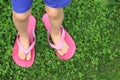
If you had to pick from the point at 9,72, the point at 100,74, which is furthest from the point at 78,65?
the point at 9,72

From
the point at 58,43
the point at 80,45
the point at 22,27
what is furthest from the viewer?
the point at 80,45

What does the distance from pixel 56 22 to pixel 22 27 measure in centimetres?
29

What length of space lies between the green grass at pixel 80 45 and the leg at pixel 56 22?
0.43ft

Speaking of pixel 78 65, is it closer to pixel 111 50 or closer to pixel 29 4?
pixel 111 50

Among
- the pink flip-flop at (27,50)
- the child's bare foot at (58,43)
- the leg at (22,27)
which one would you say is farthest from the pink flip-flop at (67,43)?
the leg at (22,27)

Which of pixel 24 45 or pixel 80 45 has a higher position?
pixel 24 45

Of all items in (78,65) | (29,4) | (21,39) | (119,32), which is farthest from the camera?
(119,32)

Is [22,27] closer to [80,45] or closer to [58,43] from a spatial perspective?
[58,43]

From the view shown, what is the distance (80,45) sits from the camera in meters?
2.92

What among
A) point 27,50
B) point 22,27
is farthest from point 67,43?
point 22,27

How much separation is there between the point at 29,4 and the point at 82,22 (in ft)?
3.35

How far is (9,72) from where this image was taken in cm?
274

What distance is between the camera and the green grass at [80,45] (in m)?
2.78

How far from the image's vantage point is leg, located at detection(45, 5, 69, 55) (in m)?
2.25
